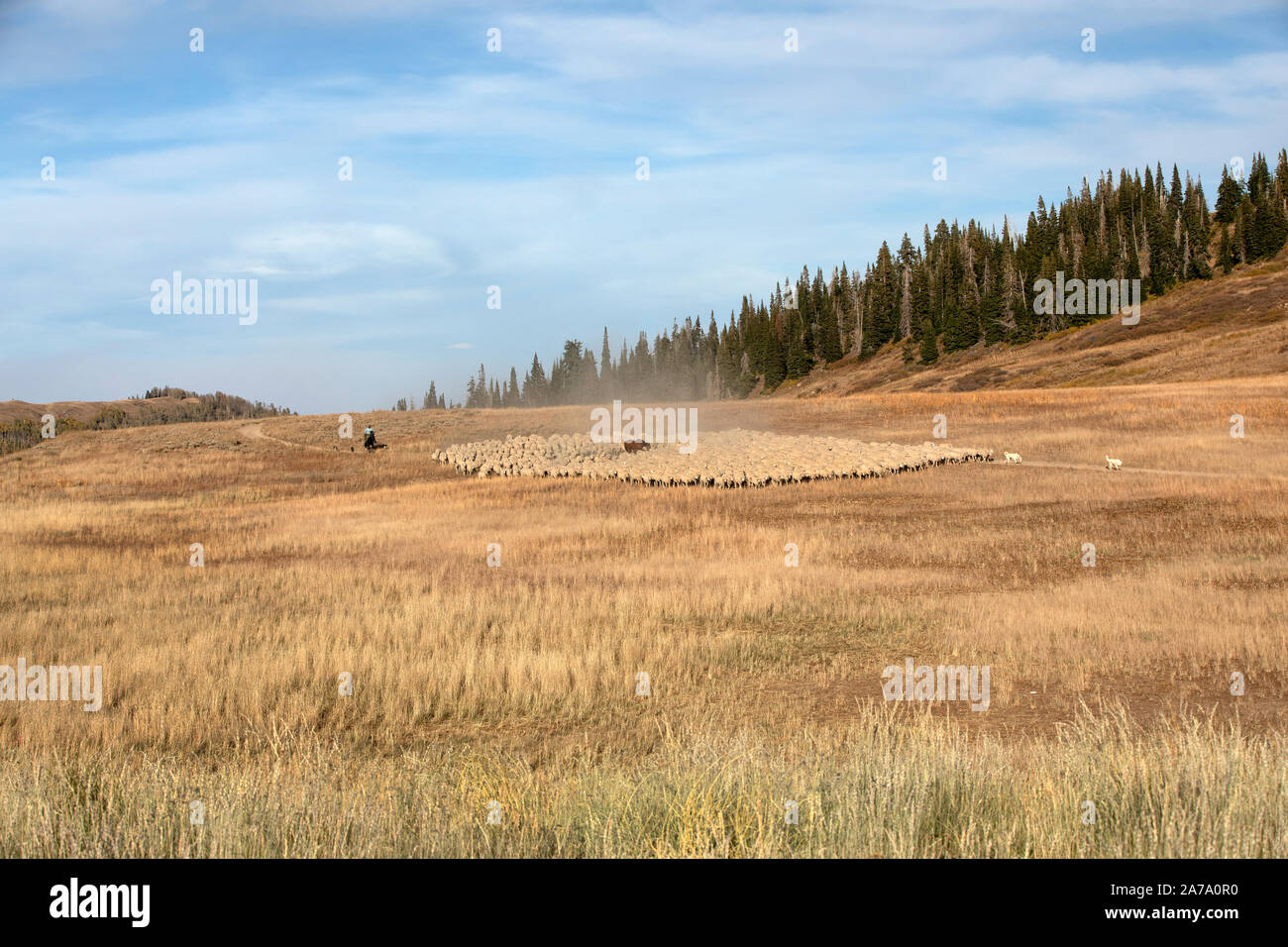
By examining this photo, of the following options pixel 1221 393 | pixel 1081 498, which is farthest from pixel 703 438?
pixel 1221 393

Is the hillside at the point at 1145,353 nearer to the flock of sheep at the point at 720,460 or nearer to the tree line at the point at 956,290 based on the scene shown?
the tree line at the point at 956,290
